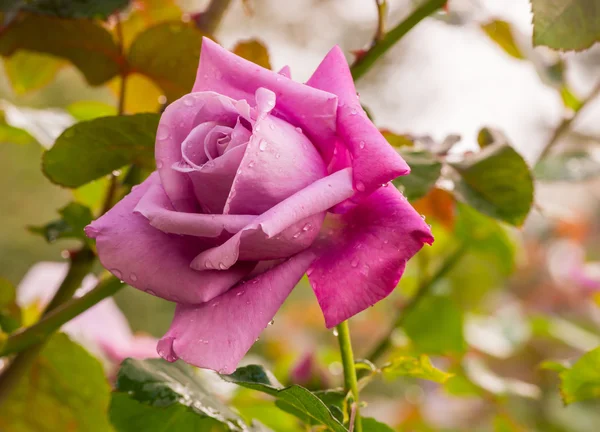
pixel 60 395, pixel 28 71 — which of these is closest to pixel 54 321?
pixel 60 395

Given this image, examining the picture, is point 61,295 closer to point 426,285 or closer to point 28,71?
point 28,71

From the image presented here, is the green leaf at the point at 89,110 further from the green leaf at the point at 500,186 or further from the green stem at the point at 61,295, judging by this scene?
the green leaf at the point at 500,186

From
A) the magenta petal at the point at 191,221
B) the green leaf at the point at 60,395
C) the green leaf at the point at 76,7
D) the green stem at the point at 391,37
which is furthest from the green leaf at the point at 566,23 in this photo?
the green leaf at the point at 60,395

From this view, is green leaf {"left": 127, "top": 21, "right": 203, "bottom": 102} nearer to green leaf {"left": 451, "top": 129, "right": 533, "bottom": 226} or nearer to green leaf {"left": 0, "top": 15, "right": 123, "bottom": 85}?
green leaf {"left": 0, "top": 15, "right": 123, "bottom": 85}

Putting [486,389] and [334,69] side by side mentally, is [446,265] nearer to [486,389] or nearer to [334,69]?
[486,389]

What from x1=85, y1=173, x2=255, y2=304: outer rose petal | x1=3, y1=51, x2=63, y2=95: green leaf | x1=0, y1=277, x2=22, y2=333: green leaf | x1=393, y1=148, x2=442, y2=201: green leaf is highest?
x1=85, y1=173, x2=255, y2=304: outer rose petal

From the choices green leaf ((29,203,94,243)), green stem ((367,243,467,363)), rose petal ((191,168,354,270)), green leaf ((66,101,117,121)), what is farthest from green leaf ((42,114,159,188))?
green stem ((367,243,467,363))
